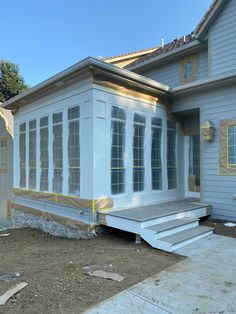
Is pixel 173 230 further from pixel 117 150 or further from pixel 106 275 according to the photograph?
pixel 117 150

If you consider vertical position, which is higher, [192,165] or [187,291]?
[192,165]

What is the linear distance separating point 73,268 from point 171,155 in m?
5.29

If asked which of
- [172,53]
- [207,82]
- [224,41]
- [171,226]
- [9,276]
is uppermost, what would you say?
[172,53]

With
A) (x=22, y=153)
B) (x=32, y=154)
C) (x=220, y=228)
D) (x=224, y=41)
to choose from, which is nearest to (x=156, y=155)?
(x=220, y=228)

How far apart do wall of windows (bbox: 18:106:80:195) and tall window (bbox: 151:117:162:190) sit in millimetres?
2250

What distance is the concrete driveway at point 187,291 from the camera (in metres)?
3.08

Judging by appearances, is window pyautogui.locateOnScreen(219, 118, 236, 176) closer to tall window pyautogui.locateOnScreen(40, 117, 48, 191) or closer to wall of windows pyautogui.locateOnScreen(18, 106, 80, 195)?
wall of windows pyautogui.locateOnScreen(18, 106, 80, 195)

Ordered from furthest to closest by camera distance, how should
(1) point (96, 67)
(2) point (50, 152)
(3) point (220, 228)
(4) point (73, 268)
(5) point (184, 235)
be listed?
(2) point (50, 152)
(3) point (220, 228)
(1) point (96, 67)
(5) point (184, 235)
(4) point (73, 268)

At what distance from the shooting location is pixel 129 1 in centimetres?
1498

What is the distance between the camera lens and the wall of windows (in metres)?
7.19

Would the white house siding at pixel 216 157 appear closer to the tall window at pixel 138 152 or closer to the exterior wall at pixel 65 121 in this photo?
the tall window at pixel 138 152

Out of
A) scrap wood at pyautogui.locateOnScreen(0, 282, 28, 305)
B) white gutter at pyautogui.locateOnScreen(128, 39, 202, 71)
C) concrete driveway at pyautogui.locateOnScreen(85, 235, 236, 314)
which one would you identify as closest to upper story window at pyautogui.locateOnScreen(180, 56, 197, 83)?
white gutter at pyautogui.locateOnScreen(128, 39, 202, 71)

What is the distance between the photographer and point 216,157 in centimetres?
750

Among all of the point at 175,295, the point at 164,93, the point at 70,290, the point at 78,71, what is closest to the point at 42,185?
the point at 78,71
